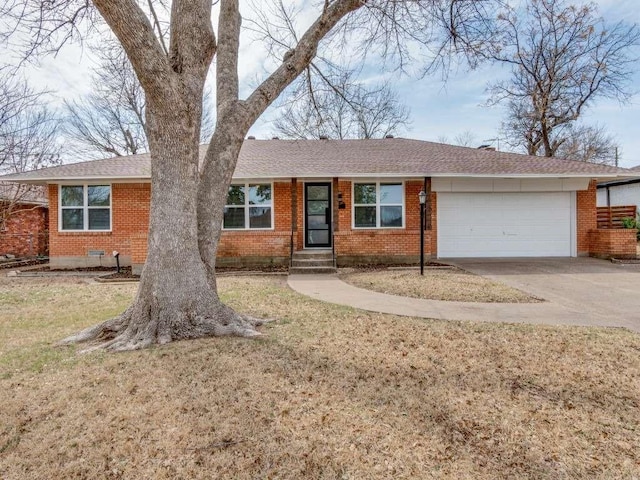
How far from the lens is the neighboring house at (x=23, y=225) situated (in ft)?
52.4

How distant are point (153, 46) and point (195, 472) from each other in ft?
13.9

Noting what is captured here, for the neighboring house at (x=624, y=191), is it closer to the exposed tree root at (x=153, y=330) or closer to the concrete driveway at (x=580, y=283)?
the concrete driveway at (x=580, y=283)

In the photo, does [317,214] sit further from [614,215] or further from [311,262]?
[614,215]

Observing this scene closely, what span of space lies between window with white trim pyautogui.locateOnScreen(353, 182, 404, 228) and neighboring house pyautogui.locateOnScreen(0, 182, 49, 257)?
13954 mm

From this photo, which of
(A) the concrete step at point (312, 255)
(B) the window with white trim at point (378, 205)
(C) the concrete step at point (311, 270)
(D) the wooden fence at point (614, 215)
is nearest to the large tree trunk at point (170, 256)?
(C) the concrete step at point (311, 270)

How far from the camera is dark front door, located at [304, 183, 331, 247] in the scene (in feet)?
41.3

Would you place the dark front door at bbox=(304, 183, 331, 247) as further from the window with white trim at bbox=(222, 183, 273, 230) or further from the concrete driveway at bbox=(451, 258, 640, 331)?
the concrete driveway at bbox=(451, 258, 640, 331)

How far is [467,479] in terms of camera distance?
7.01 feet

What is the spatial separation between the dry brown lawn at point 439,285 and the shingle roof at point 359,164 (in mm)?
3445

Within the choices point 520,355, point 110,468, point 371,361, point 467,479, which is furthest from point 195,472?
point 520,355

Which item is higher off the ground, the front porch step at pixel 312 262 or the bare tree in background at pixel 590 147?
the bare tree in background at pixel 590 147

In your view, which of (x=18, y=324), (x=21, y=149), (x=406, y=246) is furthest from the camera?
(x=21, y=149)

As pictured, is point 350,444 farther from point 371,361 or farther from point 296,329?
point 296,329

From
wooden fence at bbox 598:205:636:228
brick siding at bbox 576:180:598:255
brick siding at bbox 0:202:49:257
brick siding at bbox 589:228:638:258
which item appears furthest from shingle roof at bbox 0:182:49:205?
wooden fence at bbox 598:205:636:228
